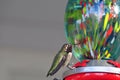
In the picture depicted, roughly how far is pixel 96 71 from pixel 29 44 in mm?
2227

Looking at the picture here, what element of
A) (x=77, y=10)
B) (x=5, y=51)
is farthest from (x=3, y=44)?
(x=77, y=10)

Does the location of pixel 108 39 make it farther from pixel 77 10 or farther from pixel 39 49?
pixel 39 49

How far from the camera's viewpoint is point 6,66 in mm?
3748

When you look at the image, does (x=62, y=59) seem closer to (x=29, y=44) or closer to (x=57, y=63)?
(x=57, y=63)

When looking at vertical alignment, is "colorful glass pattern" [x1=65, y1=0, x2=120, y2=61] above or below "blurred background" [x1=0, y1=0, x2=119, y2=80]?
above

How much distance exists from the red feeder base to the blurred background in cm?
205

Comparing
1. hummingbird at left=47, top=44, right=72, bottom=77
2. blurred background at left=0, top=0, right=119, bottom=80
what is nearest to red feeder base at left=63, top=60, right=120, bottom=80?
hummingbird at left=47, top=44, right=72, bottom=77

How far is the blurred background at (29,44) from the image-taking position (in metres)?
3.66

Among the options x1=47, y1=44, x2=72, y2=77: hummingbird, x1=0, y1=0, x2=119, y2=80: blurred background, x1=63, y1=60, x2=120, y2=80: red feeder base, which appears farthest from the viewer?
x1=0, y1=0, x2=119, y2=80: blurred background

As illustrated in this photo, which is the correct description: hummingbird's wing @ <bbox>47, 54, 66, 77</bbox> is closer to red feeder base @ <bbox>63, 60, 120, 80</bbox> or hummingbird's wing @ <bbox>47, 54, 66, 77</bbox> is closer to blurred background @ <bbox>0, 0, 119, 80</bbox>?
red feeder base @ <bbox>63, 60, 120, 80</bbox>

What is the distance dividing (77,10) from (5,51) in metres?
2.03

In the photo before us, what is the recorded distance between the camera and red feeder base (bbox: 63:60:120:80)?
1.54m

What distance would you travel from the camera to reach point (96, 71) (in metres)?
1.55

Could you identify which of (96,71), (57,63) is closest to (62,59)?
(57,63)
